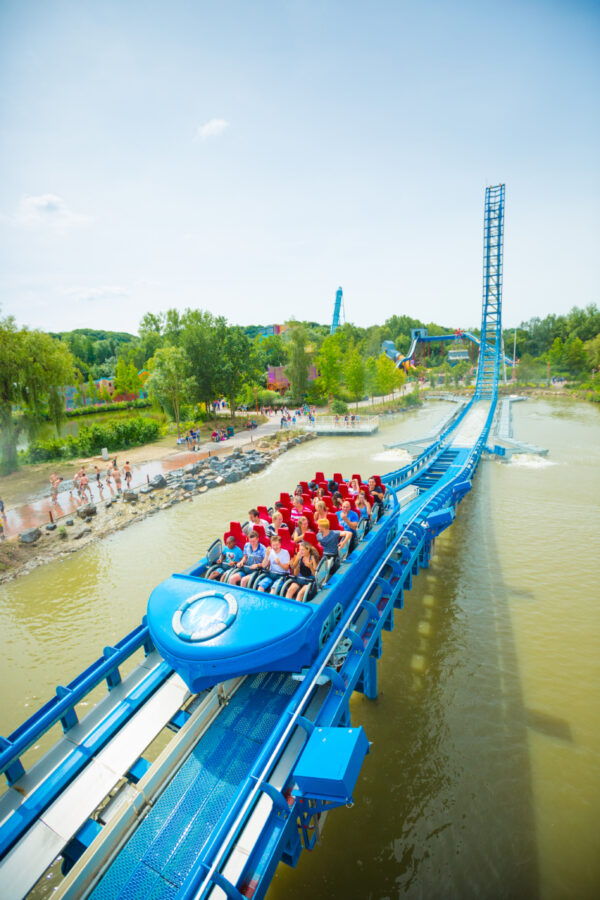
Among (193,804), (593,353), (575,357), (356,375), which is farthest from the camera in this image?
(575,357)

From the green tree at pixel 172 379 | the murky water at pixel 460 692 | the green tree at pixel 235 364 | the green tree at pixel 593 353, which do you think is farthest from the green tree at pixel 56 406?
the green tree at pixel 593 353

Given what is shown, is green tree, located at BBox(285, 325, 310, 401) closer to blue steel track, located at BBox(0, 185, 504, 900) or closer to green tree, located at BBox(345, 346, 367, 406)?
green tree, located at BBox(345, 346, 367, 406)

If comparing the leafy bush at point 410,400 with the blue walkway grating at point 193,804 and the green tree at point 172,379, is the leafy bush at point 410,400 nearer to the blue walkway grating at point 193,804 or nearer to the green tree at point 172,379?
the green tree at point 172,379

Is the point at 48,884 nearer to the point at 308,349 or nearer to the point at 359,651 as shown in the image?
the point at 359,651

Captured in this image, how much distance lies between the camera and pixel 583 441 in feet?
85.9

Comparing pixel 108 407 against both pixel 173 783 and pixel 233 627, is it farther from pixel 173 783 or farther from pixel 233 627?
pixel 173 783

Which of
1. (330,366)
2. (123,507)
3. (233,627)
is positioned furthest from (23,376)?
(330,366)

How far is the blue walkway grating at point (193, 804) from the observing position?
3.32m

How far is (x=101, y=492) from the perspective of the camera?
679 inches

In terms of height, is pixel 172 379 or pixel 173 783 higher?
pixel 172 379

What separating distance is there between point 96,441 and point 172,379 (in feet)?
21.9

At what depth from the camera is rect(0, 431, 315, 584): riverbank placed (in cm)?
1320

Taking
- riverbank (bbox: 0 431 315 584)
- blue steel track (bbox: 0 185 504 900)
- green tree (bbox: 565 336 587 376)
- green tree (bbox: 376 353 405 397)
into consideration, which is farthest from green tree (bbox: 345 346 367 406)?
blue steel track (bbox: 0 185 504 900)

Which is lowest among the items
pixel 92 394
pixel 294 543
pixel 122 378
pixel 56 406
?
pixel 294 543
